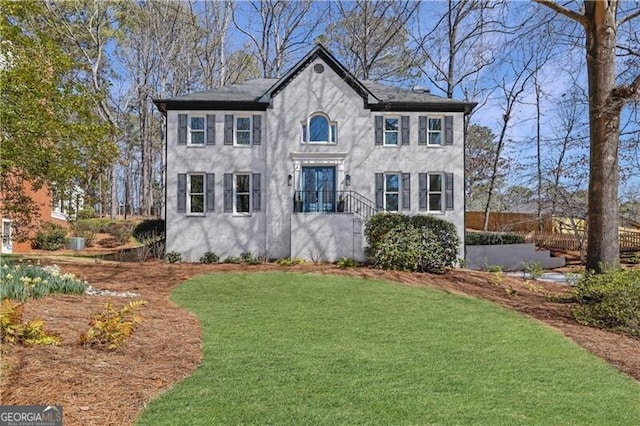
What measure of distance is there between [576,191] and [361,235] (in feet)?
28.0

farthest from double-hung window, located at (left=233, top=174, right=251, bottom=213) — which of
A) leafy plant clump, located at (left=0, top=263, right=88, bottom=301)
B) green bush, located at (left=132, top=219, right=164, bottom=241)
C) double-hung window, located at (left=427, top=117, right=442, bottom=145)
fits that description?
leafy plant clump, located at (left=0, top=263, right=88, bottom=301)

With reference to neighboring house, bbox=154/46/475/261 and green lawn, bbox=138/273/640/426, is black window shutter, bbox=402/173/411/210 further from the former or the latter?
green lawn, bbox=138/273/640/426

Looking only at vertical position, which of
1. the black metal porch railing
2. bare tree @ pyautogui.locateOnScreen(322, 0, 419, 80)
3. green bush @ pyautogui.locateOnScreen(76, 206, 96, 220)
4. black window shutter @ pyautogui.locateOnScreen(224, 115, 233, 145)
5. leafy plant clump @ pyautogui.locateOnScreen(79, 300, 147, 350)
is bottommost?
leafy plant clump @ pyautogui.locateOnScreen(79, 300, 147, 350)

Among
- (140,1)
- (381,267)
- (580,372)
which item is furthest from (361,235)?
(140,1)

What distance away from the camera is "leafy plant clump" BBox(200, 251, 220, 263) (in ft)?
49.9

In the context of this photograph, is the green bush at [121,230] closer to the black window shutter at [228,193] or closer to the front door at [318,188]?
the black window shutter at [228,193]

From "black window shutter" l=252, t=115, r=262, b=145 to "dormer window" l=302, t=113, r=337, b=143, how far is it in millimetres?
1627

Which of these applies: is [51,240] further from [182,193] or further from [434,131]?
[434,131]

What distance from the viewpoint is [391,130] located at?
16094 mm

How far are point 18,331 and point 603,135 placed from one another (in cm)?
1042

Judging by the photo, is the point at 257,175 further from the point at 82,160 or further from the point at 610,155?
the point at 610,155

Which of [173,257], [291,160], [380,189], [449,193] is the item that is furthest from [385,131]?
[173,257]

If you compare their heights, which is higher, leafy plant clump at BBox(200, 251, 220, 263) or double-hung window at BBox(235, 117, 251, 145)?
double-hung window at BBox(235, 117, 251, 145)

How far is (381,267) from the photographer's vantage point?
12406 mm
